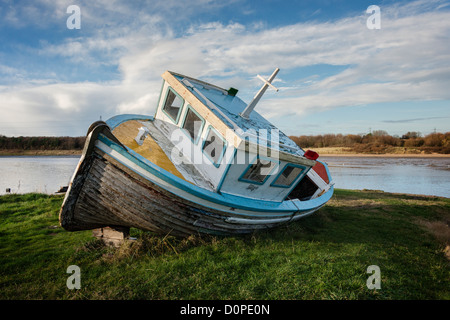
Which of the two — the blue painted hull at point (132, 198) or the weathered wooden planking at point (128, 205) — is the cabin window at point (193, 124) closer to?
the blue painted hull at point (132, 198)

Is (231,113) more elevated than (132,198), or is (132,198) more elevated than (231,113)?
(231,113)

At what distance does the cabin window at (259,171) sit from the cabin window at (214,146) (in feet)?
2.40

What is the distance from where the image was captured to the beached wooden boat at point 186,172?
4.96 meters

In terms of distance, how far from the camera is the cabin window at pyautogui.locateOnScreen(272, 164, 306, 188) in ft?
22.2

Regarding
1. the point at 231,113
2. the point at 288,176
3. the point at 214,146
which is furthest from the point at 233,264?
the point at 231,113

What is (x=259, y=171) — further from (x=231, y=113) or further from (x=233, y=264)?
(x=233, y=264)

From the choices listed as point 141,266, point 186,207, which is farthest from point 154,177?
point 141,266

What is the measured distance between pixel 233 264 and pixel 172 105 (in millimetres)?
4706

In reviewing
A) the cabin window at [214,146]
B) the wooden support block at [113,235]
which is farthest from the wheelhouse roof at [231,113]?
the wooden support block at [113,235]

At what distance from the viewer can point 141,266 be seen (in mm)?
5199

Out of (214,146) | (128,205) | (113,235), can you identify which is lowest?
(113,235)

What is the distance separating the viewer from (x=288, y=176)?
6.94 metres

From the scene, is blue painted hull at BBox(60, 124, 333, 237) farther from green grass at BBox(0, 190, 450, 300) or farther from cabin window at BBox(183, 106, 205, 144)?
cabin window at BBox(183, 106, 205, 144)

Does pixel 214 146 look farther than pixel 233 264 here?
Yes
